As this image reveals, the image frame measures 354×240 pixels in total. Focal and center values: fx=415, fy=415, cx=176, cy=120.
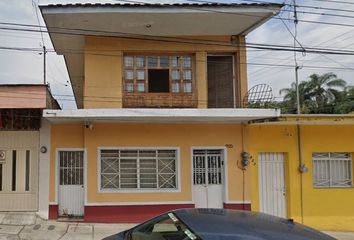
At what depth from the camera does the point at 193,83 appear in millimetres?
13672

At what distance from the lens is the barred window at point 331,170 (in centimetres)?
1370

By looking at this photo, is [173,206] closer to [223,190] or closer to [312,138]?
[223,190]

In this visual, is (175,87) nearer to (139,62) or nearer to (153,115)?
(139,62)

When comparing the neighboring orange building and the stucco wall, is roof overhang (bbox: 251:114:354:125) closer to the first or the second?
the stucco wall

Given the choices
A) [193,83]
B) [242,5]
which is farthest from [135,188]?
[242,5]

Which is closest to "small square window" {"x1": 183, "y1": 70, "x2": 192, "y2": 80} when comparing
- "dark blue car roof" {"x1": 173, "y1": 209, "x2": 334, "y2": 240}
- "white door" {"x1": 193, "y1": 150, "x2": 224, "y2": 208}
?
"white door" {"x1": 193, "y1": 150, "x2": 224, "y2": 208}

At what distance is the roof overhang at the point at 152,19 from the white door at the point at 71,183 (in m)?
3.91

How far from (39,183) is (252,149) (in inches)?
266

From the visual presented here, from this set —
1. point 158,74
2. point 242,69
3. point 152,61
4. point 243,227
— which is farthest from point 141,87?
point 243,227

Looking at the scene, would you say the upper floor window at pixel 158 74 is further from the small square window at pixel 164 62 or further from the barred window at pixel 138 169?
the barred window at pixel 138 169

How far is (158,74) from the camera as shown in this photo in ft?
45.2

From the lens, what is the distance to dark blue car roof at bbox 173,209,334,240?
3357mm

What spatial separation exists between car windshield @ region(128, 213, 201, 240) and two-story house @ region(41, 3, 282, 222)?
764 centimetres

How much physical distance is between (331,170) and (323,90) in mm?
26126
